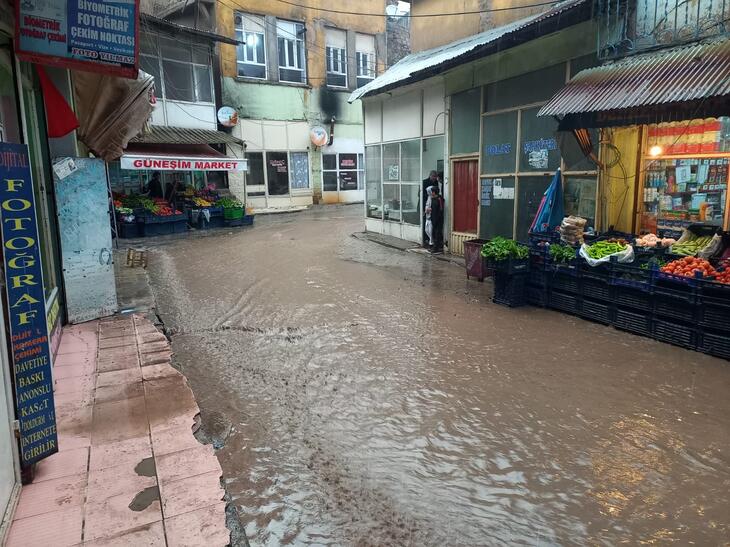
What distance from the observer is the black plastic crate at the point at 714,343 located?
585cm

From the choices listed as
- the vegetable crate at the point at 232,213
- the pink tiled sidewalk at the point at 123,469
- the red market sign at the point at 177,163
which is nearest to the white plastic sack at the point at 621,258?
the pink tiled sidewalk at the point at 123,469

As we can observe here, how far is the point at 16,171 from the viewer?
128 inches

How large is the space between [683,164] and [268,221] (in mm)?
16655

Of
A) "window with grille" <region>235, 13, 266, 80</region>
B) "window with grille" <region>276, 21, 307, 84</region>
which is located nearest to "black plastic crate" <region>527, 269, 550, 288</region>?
"window with grille" <region>235, 13, 266, 80</region>

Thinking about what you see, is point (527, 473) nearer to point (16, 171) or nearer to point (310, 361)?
point (310, 361)

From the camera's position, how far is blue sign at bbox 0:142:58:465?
127 inches

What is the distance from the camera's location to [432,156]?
13.6 meters

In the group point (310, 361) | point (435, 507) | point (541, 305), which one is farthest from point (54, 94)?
point (541, 305)

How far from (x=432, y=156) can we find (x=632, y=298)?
7.80m

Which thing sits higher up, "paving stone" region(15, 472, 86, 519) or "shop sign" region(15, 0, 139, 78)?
"shop sign" region(15, 0, 139, 78)

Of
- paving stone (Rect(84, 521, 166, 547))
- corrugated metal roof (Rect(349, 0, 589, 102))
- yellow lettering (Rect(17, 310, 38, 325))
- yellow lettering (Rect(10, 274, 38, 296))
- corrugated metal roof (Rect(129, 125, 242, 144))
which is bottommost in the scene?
paving stone (Rect(84, 521, 166, 547))

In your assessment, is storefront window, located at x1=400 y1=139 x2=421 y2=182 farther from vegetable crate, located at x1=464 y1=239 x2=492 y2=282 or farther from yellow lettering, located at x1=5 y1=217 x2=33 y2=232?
yellow lettering, located at x1=5 y1=217 x2=33 y2=232

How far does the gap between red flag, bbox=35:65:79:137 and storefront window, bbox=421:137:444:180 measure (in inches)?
343

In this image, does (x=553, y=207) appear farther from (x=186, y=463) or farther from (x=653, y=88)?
(x=186, y=463)
